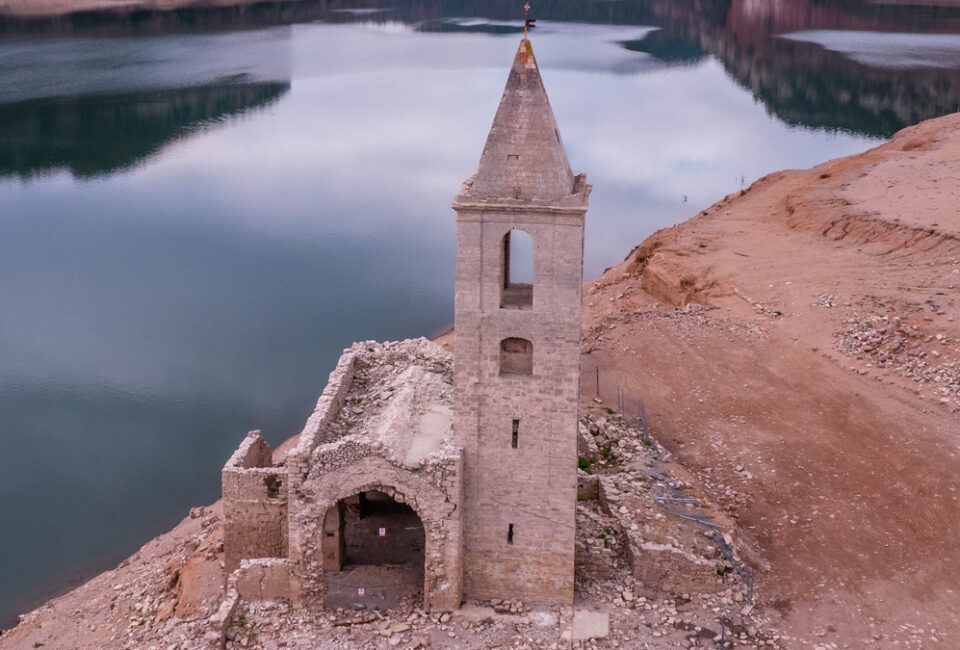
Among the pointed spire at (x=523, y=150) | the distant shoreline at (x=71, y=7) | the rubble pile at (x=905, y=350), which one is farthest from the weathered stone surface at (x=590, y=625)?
the distant shoreline at (x=71, y=7)

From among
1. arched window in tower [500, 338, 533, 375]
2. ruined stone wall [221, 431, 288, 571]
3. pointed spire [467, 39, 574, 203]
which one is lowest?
ruined stone wall [221, 431, 288, 571]

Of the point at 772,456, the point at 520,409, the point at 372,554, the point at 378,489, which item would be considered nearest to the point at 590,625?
the point at 520,409

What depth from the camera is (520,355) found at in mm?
16078

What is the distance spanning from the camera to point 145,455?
27.8 metres

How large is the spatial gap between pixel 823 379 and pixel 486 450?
521 inches

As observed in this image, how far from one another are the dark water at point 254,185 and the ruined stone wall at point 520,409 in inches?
455

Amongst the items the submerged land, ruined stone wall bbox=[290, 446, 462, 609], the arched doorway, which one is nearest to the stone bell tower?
ruined stone wall bbox=[290, 446, 462, 609]

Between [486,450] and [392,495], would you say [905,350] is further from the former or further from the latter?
[392,495]

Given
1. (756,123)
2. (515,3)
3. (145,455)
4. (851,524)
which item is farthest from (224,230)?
(515,3)

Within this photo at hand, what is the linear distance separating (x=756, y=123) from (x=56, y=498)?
56.2m

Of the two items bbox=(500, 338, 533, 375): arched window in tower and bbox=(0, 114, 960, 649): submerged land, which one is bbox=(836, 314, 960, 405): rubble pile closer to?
bbox=(0, 114, 960, 649): submerged land

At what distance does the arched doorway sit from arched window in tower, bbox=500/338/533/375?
3.60 m

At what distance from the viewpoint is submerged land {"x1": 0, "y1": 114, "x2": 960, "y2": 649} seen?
16.3m

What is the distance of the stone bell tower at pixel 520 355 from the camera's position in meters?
14.9
